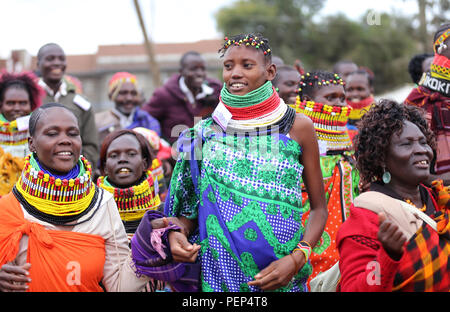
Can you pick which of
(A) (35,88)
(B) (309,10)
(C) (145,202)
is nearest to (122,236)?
(C) (145,202)

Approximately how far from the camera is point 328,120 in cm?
457

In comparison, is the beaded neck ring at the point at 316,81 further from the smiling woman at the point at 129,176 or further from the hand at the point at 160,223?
the hand at the point at 160,223

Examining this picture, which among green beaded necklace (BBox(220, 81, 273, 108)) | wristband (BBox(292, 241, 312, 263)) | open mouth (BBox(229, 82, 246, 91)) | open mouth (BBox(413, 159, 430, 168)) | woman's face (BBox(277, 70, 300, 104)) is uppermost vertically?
woman's face (BBox(277, 70, 300, 104))

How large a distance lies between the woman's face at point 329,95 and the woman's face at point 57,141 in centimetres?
225

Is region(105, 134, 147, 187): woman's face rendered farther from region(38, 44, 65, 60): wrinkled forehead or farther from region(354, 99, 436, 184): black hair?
region(38, 44, 65, 60): wrinkled forehead

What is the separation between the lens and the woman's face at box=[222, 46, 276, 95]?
10.2ft

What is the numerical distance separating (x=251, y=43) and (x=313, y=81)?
69.3 inches

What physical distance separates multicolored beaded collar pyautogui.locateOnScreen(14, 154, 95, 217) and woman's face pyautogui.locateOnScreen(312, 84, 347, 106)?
7.82 ft

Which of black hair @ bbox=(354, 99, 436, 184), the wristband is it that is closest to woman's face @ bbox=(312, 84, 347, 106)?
black hair @ bbox=(354, 99, 436, 184)

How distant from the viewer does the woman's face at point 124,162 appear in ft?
14.3

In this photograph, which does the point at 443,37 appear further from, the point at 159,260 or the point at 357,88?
the point at 159,260

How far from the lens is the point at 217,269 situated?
304 cm
